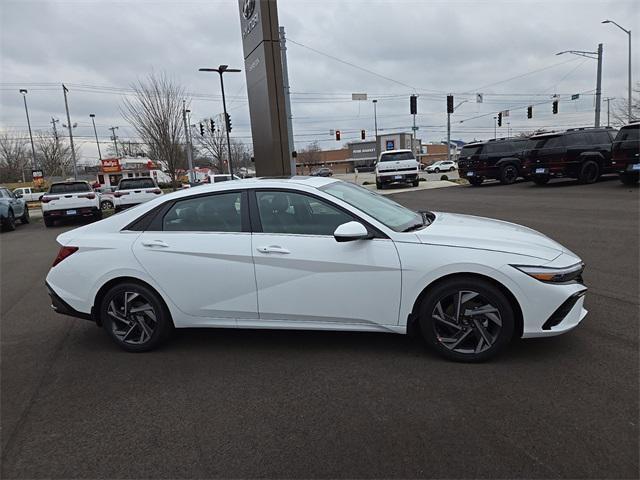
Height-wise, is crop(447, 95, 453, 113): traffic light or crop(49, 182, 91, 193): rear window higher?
crop(447, 95, 453, 113): traffic light

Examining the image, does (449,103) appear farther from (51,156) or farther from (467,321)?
(51,156)

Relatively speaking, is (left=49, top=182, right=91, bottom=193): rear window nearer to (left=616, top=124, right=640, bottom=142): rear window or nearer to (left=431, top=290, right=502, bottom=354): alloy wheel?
(left=431, top=290, right=502, bottom=354): alloy wheel

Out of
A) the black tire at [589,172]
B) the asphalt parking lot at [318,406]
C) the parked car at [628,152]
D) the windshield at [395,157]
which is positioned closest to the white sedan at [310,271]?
the asphalt parking lot at [318,406]

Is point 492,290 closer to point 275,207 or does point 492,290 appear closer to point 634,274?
point 275,207

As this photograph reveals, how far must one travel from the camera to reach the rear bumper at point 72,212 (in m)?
15.0

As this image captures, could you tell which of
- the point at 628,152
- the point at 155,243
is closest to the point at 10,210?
the point at 155,243

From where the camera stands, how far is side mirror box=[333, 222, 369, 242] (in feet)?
10.7

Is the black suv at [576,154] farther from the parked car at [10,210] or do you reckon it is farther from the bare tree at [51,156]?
the bare tree at [51,156]

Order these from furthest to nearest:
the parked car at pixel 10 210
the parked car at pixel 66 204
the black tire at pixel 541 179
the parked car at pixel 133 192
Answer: the black tire at pixel 541 179
the parked car at pixel 133 192
the parked car at pixel 66 204
the parked car at pixel 10 210

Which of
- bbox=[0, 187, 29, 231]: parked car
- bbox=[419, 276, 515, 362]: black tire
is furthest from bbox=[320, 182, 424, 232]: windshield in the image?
bbox=[0, 187, 29, 231]: parked car

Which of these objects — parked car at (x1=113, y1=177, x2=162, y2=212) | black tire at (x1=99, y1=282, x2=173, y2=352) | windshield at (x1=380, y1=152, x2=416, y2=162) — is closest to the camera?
black tire at (x1=99, y1=282, x2=173, y2=352)

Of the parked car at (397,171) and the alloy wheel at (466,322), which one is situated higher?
the parked car at (397,171)

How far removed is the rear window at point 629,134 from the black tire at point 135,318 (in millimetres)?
14977

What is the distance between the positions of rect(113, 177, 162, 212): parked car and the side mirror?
14.0 meters
